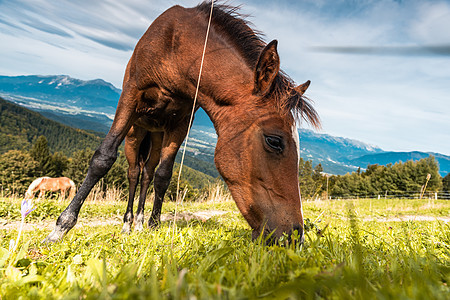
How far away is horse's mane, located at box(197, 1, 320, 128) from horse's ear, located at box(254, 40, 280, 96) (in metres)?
0.08

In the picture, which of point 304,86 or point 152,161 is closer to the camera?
point 304,86

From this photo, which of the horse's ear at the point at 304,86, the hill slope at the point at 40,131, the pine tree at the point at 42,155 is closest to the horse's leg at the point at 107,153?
the horse's ear at the point at 304,86

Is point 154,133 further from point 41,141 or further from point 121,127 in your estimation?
point 41,141

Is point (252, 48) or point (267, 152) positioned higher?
point (252, 48)

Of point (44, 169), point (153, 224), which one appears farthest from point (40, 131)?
point (153, 224)

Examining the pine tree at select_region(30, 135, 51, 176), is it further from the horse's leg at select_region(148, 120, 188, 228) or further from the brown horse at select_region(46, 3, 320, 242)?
the brown horse at select_region(46, 3, 320, 242)

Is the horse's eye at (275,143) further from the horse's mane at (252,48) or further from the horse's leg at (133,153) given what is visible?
the horse's leg at (133,153)

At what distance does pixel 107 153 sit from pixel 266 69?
2.31 m

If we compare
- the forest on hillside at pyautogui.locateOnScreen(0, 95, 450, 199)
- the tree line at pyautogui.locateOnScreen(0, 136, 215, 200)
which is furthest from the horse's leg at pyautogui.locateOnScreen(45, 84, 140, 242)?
the tree line at pyautogui.locateOnScreen(0, 136, 215, 200)

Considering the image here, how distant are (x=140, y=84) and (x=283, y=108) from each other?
209cm

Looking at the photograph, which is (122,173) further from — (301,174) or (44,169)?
(301,174)

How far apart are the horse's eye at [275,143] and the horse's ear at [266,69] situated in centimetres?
50

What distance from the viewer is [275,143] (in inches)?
97.9

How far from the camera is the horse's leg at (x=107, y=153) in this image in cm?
300
